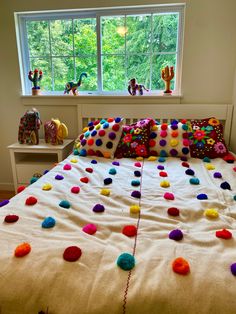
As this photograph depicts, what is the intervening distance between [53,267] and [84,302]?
16 cm

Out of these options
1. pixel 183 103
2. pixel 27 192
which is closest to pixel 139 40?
pixel 183 103

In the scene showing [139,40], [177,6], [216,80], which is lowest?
[216,80]

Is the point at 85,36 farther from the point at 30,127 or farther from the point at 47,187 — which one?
the point at 47,187

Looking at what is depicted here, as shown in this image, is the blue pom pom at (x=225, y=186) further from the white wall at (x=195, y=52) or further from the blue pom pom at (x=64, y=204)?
the white wall at (x=195, y=52)

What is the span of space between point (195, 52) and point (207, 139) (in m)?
0.87

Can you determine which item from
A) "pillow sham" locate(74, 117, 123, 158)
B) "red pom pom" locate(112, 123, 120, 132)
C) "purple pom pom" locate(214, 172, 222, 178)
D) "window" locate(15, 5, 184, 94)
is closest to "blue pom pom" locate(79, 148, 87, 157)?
"pillow sham" locate(74, 117, 123, 158)

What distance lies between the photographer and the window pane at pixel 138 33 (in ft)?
8.04

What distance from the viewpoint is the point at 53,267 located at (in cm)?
80

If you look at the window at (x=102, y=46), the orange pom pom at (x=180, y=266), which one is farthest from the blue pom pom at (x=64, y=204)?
the window at (x=102, y=46)

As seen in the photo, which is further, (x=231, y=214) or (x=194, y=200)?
(x=194, y=200)

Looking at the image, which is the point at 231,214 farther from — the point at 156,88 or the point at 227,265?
the point at 156,88

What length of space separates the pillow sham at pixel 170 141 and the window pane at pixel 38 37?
154 cm

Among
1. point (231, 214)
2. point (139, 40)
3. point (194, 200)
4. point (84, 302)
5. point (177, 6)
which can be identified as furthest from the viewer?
point (139, 40)

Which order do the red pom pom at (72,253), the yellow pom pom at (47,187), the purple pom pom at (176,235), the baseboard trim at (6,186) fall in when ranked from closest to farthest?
the red pom pom at (72,253), the purple pom pom at (176,235), the yellow pom pom at (47,187), the baseboard trim at (6,186)
